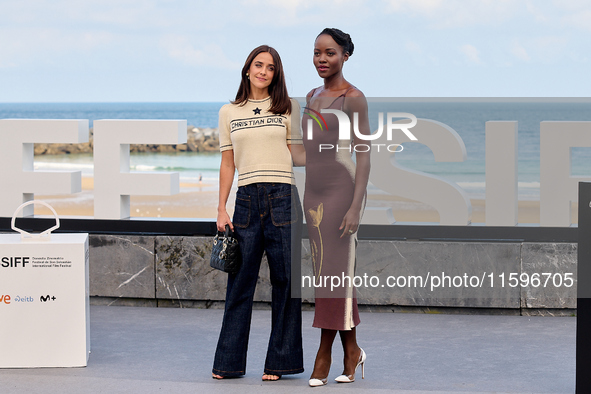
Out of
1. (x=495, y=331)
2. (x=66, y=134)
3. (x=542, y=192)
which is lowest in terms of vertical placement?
(x=495, y=331)

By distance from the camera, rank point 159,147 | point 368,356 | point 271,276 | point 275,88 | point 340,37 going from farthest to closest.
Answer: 1. point 159,147
2. point 368,356
3. point 271,276
4. point 275,88
5. point 340,37

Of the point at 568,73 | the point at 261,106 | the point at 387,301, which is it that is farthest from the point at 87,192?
the point at 568,73

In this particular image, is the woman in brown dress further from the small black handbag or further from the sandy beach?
the sandy beach

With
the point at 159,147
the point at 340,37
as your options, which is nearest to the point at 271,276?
the point at 340,37

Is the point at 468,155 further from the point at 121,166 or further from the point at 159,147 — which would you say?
the point at 121,166

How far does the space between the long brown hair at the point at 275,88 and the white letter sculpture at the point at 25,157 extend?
270 cm

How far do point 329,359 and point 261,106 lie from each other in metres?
1.46

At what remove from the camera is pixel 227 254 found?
4.13m

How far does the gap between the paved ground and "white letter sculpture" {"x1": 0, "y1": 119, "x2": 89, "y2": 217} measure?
1.15 meters

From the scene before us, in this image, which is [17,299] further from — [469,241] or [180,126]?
[469,241]

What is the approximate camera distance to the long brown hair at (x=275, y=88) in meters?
4.10

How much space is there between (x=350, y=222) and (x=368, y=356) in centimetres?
117

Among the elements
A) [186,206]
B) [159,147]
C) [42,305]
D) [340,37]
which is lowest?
[42,305]

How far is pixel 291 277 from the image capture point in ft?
13.6
